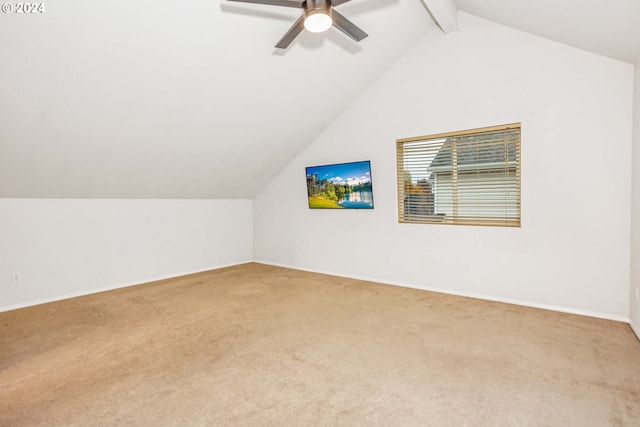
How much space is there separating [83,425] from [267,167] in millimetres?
4646

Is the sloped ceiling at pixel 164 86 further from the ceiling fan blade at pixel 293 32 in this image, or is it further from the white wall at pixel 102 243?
the ceiling fan blade at pixel 293 32

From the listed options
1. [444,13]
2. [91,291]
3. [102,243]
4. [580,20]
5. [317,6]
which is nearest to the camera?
[317,6]

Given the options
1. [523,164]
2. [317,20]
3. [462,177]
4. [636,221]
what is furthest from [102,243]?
[636,221]

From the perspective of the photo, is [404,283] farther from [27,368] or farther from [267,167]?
[27,368]

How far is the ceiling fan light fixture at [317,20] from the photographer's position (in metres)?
2.38

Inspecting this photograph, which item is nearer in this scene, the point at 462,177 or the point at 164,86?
the point at 164,86

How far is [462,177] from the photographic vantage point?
173 inches

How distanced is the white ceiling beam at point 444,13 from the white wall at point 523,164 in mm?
165

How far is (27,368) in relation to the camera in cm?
260

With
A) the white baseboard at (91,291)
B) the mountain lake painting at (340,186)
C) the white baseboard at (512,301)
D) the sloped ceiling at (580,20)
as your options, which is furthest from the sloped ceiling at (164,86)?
the white baseboard at (512,301)

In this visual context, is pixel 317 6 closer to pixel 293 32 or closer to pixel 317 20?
pixel 317 20

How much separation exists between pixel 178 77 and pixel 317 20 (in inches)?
67.0

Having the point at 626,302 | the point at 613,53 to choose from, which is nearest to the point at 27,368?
the point at 626,302

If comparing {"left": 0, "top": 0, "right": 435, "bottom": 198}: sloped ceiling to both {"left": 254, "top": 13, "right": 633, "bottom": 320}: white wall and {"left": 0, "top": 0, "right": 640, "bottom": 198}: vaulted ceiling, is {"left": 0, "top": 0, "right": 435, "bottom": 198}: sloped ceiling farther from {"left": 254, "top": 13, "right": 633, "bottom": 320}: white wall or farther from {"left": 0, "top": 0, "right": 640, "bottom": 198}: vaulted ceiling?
{"left": 254, "top": 13, "right": 633, "bottom": 320}: white wall
